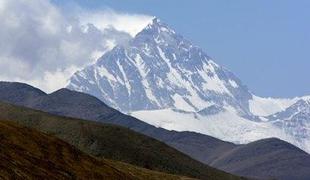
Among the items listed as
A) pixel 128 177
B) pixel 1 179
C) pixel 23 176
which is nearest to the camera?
pixel 1 179

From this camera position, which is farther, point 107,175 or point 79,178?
point 107,175

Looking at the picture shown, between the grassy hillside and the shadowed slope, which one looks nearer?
the grassy hillside

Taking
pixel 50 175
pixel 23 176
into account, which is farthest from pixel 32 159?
pixel 23 176

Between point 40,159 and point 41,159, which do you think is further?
point 41,159

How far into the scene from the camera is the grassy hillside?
110 meters

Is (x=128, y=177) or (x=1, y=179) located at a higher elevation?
(x=128, y=177)

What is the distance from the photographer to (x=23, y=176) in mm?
106375

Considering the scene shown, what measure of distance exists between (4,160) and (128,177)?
163 feet

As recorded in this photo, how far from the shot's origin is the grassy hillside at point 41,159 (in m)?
110

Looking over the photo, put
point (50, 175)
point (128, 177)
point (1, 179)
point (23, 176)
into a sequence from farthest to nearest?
point (128, 177), point (50, 175), point (23, 176), point (1, 179)

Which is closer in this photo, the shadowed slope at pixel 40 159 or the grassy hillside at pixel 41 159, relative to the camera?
the grassy hillside at pixel 41 159

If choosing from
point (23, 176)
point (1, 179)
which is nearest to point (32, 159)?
point (23, 176)

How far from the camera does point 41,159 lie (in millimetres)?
126312

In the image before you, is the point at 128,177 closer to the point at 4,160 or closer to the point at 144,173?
the point at 144,173
